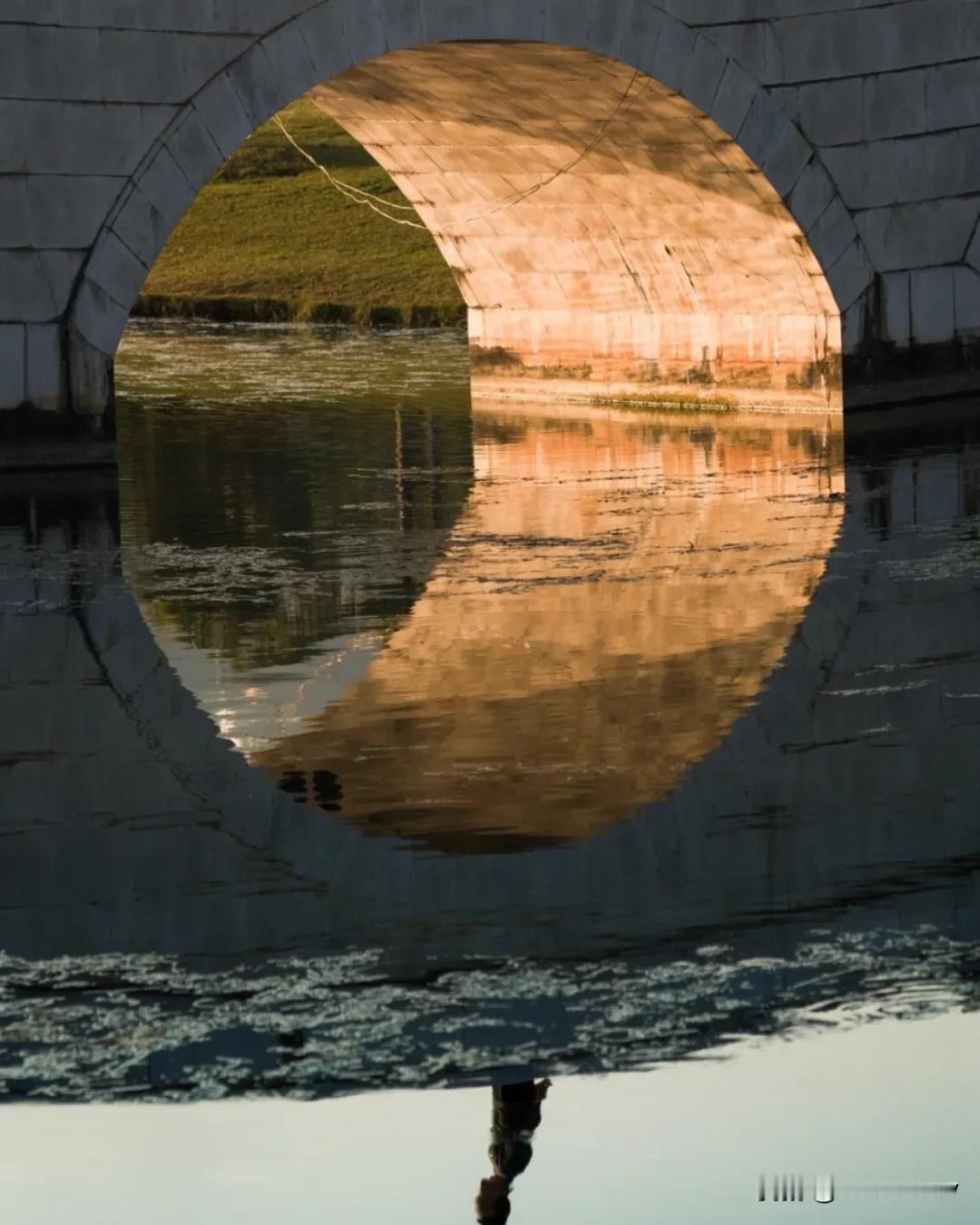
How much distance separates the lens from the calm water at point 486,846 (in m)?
4.96

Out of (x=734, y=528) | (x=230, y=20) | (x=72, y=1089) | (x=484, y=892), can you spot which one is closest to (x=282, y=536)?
(x=734, y=528)

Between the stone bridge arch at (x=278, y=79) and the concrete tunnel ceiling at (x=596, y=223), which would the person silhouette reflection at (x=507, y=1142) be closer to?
the stone bridge arch at (x=278, y=79)

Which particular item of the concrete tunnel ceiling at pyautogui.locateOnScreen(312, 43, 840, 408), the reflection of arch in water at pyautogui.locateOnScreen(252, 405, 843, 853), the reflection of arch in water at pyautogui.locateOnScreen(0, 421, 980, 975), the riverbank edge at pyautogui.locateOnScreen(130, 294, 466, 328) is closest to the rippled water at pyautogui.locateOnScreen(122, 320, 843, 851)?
the reflection of arch in water at pyautogui.locateOnScreen(252, 405, 843, 853)

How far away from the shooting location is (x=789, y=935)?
19.7 ft

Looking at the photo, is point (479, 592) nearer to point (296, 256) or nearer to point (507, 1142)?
point (507, 1142)

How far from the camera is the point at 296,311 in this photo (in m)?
39.8

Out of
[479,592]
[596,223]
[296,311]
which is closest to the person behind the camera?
[479,592]

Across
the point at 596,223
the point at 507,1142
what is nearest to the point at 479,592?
the point at 507,1142

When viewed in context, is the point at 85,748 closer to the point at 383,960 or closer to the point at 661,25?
the point at 383,960

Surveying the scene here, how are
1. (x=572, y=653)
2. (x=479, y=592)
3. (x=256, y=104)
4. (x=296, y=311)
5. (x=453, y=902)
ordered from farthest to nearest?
(x=296, y=311) < (x=256, y=104) < (x=479, y=592) < (x=572, y=653) < (x=453, y=902)

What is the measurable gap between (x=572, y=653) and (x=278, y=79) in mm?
7363

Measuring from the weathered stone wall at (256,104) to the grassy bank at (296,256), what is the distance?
18307mm

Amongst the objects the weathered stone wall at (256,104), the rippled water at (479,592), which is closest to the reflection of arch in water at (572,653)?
the rippled water at (479,592)

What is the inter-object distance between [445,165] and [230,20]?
505 cm
